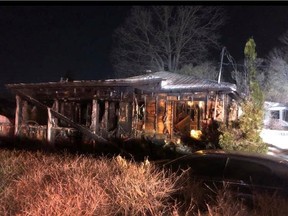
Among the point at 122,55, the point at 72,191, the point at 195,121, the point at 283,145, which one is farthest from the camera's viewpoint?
the point at 122,55

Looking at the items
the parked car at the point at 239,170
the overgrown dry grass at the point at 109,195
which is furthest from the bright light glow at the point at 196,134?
the overgrown dry grass at the point at 109,195

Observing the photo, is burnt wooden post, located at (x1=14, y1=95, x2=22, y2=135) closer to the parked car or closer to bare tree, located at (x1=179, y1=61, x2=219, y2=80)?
the parked car

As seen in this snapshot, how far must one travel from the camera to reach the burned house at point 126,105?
1723 centimetres

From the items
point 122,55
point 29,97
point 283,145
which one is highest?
point 122,55

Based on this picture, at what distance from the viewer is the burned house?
17234 mm

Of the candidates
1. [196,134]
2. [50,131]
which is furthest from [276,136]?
[50,131]

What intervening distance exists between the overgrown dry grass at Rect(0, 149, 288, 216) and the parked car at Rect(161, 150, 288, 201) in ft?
2.70

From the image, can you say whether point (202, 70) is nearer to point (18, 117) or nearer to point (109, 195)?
point (18, 117)

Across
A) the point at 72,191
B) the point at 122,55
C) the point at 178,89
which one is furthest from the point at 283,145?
the point at 122,55

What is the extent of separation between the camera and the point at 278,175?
7320mm

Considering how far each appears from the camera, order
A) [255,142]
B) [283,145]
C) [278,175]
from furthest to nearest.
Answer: [283,145] < [255,142] < [278,175]

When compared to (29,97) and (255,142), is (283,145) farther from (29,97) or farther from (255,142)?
(29,97)

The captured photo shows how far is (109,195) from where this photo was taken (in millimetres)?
5773

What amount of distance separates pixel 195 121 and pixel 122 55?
22124mm
